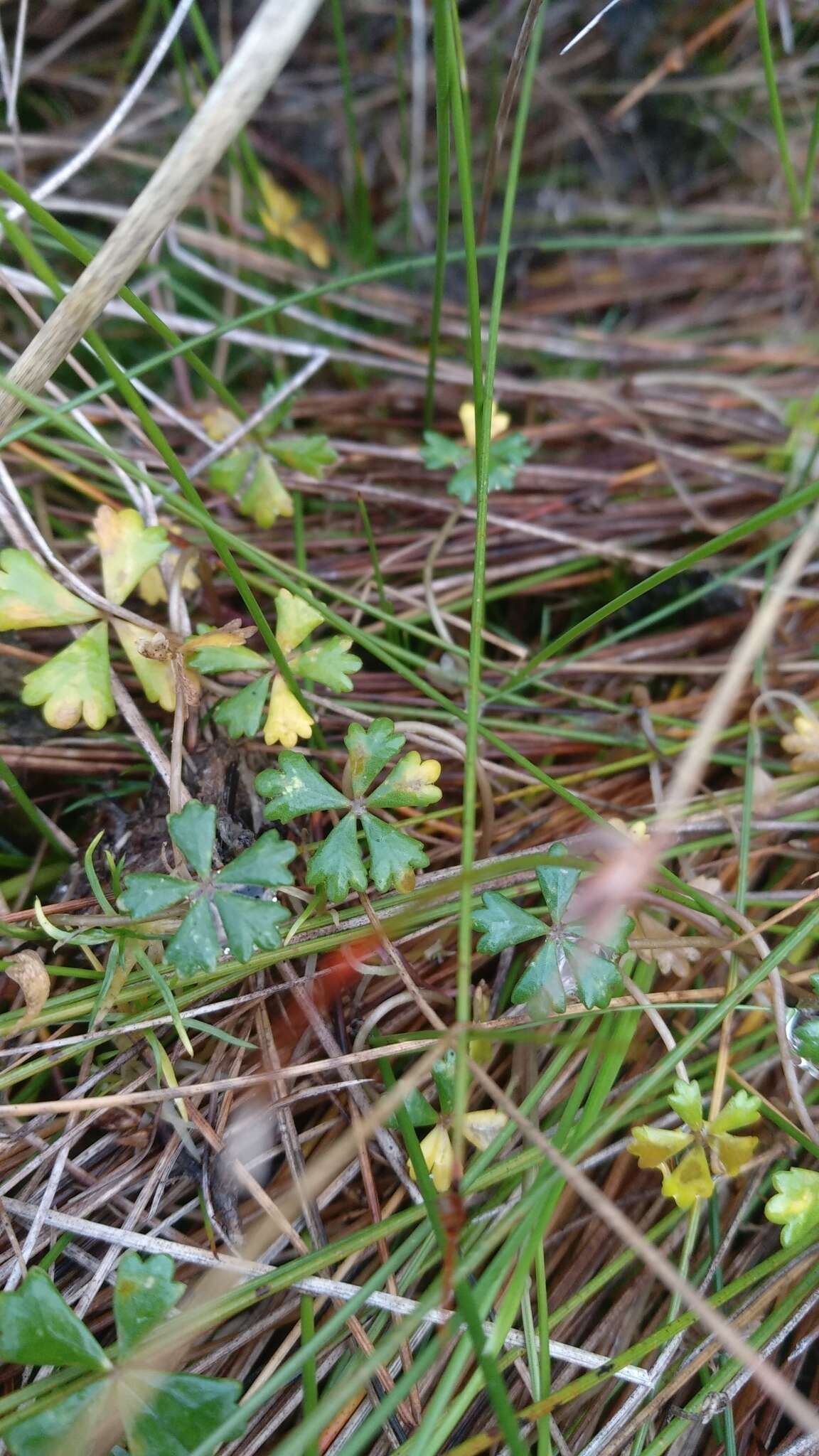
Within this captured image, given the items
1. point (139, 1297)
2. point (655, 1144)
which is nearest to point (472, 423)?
point (655, 1144)

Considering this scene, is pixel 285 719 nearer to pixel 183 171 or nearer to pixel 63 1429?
pixel 183 171

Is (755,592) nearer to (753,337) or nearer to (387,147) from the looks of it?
(753,337)


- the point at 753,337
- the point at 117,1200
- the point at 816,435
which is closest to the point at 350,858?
the point at 117,1200

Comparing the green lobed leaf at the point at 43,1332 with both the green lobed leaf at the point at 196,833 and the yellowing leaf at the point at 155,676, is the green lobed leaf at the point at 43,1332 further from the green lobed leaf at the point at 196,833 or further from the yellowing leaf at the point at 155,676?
the yellowing leaf at the point at 155,676

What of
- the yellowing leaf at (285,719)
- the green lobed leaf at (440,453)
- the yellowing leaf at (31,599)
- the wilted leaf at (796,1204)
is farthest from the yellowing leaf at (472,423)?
the wilted leaf at (796,1204)

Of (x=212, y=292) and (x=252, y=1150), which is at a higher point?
(x=212, y=292)
